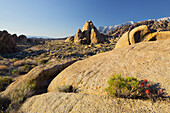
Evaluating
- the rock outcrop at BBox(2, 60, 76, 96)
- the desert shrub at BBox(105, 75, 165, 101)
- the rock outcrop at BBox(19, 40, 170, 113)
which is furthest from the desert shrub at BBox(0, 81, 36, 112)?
the desert shrub at BBox(105, 75, 165, 101)

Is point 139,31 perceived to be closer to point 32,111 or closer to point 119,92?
point 119,92

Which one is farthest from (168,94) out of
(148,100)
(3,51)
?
(3,51)

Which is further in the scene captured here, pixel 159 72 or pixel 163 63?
pixel 163 63

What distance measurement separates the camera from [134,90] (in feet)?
7.76

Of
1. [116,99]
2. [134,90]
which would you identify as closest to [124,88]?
[134,90]

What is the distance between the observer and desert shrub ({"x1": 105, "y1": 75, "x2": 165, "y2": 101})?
83.4 inches

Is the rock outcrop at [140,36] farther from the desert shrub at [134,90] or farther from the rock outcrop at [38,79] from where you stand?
the rock outcrop at [38,79]

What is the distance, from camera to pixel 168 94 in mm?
2047

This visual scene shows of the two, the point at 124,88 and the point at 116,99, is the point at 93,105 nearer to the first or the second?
the point at 116,99

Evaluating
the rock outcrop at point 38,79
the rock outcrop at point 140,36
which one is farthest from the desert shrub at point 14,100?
the rock outcrop at point 140,36

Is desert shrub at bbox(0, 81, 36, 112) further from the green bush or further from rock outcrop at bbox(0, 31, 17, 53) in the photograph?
rock outcrop at bbox(0, 31, 17, 53)

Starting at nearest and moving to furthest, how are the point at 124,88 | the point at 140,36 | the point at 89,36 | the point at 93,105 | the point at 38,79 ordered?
the point at 93,105 → the point at 124,88 → the point at 38,79 → the point at 140,36 → the point at 89,36

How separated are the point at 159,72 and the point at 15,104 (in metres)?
5.83

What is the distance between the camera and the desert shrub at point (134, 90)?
212cm
